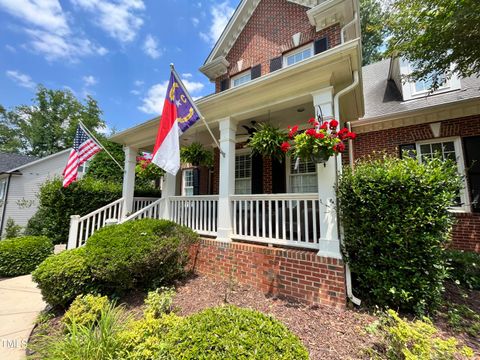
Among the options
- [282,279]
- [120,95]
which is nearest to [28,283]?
[282,279]

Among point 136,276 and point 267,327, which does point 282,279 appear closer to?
point 267,327

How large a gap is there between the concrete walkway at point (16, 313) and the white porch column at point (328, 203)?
14.5ft

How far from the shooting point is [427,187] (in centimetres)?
286

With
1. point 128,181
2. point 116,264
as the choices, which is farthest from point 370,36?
point 116,264

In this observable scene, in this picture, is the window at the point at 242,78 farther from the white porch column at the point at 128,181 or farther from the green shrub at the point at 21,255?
the green shrub at the point at 21,255

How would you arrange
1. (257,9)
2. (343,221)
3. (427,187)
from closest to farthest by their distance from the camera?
(427,187), (343,221), (257,9)

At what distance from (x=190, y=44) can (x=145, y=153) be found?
4.56m

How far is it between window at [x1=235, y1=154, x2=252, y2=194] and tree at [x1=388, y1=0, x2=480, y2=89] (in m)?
5.32

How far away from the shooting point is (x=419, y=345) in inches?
78.8

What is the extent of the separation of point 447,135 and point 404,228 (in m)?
4.94

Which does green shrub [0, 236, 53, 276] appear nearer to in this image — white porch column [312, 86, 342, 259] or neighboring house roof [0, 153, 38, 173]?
white porch column [312, 86, 342, 259]

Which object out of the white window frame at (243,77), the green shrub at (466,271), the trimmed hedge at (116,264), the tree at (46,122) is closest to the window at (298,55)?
the white window frame at (243,77)

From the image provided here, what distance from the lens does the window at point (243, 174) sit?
747 cm

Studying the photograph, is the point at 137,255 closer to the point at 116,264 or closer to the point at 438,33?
the point at 116,264
